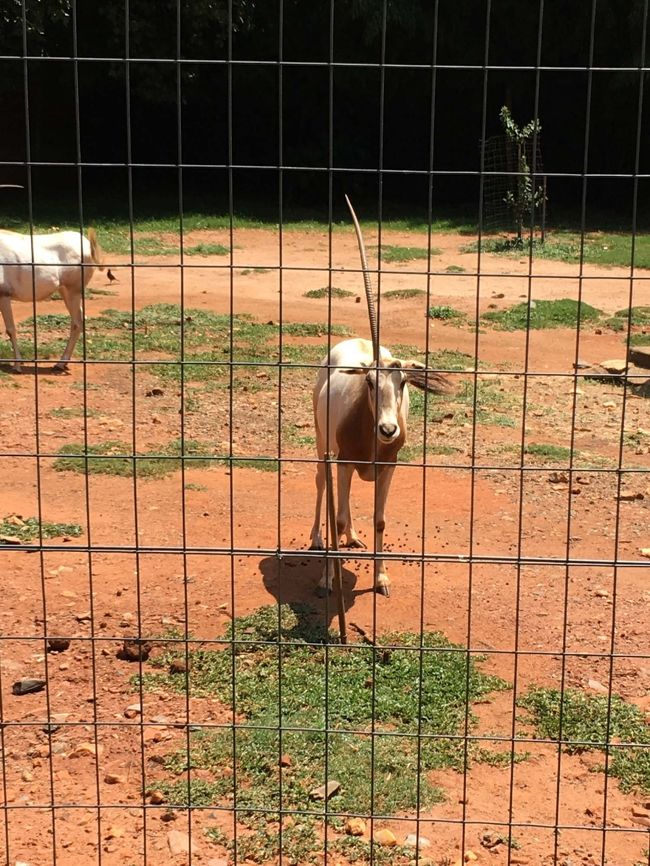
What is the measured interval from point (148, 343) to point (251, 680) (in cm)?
853

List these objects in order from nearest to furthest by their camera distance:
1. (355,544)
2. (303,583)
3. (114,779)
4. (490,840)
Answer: (490,840)
(114,779)
(303,583)
(355,544)

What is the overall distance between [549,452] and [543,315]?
6139 mm

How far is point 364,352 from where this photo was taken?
7.30 metres

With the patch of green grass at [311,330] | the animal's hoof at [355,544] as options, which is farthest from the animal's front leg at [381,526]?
the patch of green grass at [311,330]

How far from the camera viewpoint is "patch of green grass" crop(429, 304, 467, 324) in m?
15.9

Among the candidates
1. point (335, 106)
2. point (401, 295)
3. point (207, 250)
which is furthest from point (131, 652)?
point (335, 106)

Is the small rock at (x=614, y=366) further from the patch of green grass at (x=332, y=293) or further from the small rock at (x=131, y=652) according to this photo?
the small rock at (x=131, y=652)

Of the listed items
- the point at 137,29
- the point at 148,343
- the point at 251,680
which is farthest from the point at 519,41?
the point at 251,680

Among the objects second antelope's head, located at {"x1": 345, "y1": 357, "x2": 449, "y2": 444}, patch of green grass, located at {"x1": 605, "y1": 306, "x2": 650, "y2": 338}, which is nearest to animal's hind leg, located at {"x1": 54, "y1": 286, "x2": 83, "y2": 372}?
second antelope's head, located at {"x1": 345, "y1": 357, "x2": 449, "y2": 444}

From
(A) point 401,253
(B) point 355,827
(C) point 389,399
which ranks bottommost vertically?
(A) point 401,253

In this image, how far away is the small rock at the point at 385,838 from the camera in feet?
14.0

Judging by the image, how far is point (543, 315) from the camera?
626 inches

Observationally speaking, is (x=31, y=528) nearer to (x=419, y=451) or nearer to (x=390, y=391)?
(x=390, y=391)

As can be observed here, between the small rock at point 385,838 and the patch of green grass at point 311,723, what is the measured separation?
0.16 metres
